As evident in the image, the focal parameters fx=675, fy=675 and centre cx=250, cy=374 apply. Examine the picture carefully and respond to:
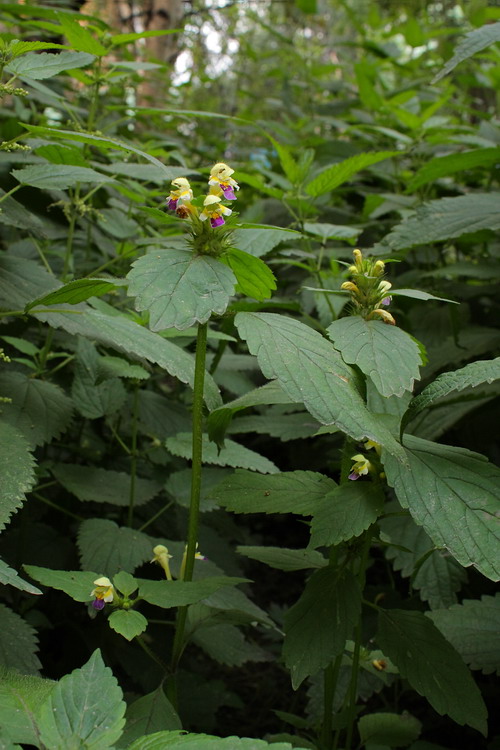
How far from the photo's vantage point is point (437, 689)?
3.75 feet

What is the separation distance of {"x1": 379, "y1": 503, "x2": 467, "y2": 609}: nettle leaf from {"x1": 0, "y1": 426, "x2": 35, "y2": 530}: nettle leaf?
79 cm

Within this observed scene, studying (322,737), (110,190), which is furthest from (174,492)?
(110,190)

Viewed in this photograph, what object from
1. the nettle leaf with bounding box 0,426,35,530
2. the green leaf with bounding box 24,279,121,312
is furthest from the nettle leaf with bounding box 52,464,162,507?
the green leaf with bounding box 24,279,121,312

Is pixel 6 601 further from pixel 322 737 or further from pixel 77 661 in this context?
pixel 322 737

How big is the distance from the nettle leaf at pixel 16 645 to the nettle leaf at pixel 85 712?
1.36ft

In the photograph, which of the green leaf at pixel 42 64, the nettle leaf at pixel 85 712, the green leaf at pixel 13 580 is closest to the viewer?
the nettle leaf at pixel 85 712

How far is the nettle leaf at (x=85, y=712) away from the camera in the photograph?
741 millimetres

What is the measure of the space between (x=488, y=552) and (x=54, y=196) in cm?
169

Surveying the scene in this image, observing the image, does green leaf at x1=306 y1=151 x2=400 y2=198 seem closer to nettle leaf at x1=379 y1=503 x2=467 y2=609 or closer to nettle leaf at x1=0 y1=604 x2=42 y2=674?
nettle leaf at x1=379 y1=503 x2=467 y2=609

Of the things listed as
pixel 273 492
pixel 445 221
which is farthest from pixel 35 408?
pixel 445 221

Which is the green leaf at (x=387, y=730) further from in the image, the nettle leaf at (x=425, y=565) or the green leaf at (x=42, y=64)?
the green leaf at (x=42, y=64)

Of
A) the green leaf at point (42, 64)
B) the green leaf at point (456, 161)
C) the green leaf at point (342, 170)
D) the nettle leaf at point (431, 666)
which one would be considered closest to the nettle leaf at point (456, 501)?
the nettle leaf at point (431, 666)

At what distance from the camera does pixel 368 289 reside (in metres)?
1.21

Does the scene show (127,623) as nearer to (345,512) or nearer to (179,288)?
(345,512)
